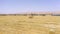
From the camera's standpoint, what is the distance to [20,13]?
59cm

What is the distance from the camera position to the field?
51 cm

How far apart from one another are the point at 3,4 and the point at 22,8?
0.57ft

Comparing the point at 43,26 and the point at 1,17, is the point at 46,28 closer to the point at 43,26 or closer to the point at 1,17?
the point at 43,26

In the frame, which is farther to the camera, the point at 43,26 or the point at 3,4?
the point at 3,4

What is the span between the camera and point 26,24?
0.55 metres

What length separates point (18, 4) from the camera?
0.64 m

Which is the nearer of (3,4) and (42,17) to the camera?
(42,17)

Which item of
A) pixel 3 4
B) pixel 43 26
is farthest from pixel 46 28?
pixel 3 4

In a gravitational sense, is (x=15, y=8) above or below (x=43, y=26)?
above

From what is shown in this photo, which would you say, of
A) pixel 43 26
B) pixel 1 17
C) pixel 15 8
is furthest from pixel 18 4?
pixel 43 26

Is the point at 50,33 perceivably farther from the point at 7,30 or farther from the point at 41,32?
the point at 7,30

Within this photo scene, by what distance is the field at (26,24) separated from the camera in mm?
508

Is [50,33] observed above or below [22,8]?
below

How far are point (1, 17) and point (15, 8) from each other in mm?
121
